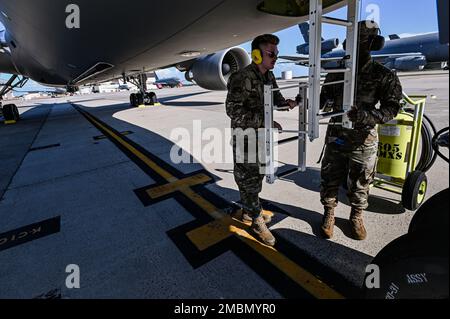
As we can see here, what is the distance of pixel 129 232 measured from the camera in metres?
2.57

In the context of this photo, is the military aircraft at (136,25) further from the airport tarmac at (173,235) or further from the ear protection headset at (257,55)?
the airport tarmac at (173,235)

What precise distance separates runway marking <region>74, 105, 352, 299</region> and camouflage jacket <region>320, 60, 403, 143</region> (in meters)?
1.27

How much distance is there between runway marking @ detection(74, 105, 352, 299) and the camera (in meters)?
1.83

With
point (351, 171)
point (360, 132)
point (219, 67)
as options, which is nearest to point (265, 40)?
point (360, 132)

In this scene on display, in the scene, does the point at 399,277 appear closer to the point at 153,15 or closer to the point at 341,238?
the point at 341,238

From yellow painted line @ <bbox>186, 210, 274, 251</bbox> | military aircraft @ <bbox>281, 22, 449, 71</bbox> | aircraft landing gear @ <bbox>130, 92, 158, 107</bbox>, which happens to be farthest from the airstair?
military aircraft @ <bbox>281, 22, 449, 71</bbox>

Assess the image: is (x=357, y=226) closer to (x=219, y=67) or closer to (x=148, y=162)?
(x=148, y=162)

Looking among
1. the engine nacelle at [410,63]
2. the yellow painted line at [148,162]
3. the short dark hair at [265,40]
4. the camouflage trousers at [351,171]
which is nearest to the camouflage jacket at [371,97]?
the camouflage trousers at [351,171]

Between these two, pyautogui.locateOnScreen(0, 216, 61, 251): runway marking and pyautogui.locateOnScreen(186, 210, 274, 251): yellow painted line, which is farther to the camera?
pyautogui.locateOnScreen(0, 216, 61, 251): runway marking

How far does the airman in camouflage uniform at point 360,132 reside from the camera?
2104 mm

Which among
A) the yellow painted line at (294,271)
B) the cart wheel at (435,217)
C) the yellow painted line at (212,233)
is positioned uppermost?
the cart wheel at (435,217)

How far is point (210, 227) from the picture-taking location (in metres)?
2.58

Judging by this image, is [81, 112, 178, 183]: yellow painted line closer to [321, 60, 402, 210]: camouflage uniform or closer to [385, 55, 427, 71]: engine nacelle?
[321, 60, 402, 210]: camouflage uniform

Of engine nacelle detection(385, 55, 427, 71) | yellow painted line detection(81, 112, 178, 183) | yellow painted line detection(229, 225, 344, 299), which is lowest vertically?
yellow painted line detection(229, 225, 344, 299)
